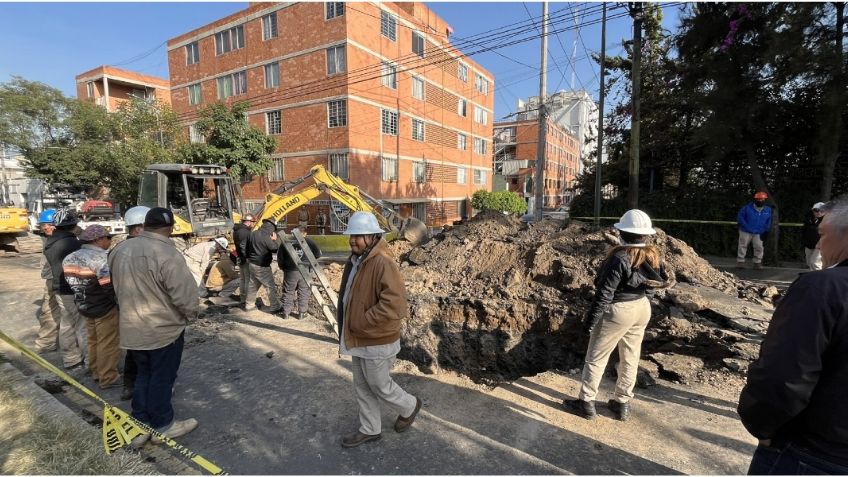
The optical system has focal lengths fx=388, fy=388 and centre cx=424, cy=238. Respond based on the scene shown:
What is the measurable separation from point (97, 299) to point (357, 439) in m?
2.82

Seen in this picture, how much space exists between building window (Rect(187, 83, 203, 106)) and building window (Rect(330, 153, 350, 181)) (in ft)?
40.2

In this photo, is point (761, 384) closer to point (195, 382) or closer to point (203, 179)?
point (195, 382)

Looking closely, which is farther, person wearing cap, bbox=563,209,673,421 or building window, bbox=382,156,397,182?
building window, bbox=382,156,397,182

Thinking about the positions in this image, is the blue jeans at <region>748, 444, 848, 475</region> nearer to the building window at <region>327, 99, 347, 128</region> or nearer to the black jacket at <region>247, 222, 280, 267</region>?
the black jacket at <region>247, 222, 280, 267</region>

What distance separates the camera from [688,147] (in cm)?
1207

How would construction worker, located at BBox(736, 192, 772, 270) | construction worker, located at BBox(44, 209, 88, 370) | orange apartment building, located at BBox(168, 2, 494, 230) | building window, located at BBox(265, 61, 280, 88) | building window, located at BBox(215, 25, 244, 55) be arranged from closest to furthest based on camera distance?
construction worker, located at BBox(44, 209, 88, 370) < construction worker, located at BBox(736, 192, 772, 270) < orange apartment building, located at BBox(168, 2, 494, 230) < building window, located at BBox(265, 61, 280, 88) < building window, located at BBox(215, 25, 244, 55)

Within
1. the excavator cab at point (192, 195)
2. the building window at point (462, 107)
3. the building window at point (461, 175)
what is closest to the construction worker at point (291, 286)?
the excavator cab at point (192, 195)

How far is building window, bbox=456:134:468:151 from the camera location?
2964 cm

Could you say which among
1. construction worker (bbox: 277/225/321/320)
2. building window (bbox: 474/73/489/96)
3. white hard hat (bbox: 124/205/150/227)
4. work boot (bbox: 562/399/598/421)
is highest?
building window (bbox: 474/73/489/96)

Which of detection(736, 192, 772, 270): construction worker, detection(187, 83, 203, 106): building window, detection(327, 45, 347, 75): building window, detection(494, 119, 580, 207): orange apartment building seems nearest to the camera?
detection(736, 192, 772, 270): construction worker

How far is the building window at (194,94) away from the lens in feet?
84.8

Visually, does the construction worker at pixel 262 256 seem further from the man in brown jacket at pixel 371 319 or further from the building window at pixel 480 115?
the building window at pixel 480 115

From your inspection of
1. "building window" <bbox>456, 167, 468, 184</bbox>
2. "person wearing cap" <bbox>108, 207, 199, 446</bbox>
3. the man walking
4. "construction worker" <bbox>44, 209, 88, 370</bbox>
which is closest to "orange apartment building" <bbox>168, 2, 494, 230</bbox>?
"building window" <bbox>456, 167, 468, 184</bbox>

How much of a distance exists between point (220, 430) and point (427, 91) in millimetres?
24929
